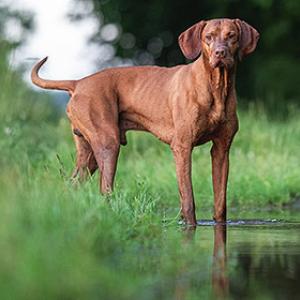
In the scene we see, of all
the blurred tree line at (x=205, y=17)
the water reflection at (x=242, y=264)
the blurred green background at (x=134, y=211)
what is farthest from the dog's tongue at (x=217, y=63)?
→ the blurred tree line at (x=205, y=17)

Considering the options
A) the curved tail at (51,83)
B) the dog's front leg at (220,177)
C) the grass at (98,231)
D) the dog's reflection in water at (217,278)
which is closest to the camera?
the grass at (98,231)

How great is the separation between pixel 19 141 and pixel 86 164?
366 centimetres

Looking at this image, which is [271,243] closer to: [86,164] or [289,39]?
[86,164]

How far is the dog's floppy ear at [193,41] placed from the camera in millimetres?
10438

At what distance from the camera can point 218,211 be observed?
424 inches

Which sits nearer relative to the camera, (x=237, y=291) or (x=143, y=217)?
(x=237, y=291)

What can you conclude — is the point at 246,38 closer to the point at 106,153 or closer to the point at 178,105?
the point at 178,105

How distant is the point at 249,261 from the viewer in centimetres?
731

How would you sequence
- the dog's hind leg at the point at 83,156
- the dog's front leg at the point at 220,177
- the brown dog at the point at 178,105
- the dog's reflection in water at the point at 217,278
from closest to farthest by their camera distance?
the dog's reflection in water at the point at 217,278
the brown dog at the point at 178,105
the dog's front leg at the point at 220,177
the dog's hind leg at the point at 83,156

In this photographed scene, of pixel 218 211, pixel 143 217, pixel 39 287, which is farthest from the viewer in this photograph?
pixel 218 211

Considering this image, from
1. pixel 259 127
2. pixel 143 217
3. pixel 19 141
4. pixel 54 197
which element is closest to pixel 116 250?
pixel 54 197

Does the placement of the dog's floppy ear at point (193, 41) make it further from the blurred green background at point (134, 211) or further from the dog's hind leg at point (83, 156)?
the dog's hind leg at point (83, 156)

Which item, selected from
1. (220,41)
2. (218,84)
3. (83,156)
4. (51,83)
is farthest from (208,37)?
(51,83)

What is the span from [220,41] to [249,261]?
10.6ft
